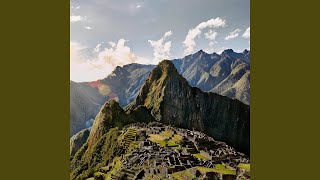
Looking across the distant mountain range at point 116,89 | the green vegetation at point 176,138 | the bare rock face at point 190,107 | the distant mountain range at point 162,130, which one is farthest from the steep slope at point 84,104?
the green vegetation at point 176,138

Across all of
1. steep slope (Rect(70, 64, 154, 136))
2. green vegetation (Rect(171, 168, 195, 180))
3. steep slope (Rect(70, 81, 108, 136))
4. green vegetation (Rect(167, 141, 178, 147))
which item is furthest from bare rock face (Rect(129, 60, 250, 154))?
green vegetation (Rect(171, 168, 195, 180))

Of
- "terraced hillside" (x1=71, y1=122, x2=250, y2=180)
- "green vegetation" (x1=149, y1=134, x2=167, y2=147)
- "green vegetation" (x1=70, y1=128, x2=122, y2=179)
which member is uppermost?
"green vegetation" (x1=149, y1=134, x2=167, y2=147)

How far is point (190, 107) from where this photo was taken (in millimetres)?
Result: 121250

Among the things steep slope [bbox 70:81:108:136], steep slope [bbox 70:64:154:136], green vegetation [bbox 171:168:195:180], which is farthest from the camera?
steep slope [bbox 70:81:108:136]

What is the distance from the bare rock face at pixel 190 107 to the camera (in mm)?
110312

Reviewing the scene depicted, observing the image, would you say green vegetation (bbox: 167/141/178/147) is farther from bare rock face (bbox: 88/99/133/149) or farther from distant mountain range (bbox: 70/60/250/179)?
bare rock face (bbox: 88/99/133/149)

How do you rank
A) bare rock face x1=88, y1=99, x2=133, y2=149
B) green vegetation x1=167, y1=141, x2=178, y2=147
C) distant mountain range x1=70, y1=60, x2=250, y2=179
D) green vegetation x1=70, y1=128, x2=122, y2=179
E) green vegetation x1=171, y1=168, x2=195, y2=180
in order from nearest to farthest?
green vegetation x1=171, y1=168, x2=195, y2=180 → distant mountain range x1=70, y1=60, x2=250, y2=179 → green vegetation x1=167, y1=141, x2=178, y2=147 → green vegetation x1=70, y1=128, x2=122, y2=179 → bare rock face x1=88, y1=99, x2=133, y2=149

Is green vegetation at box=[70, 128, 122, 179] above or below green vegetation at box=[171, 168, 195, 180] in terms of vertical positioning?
below

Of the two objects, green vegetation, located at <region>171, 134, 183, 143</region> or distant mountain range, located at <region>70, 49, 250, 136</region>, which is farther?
distant mountain range, located at <region>70, 49, 250, 136</region>

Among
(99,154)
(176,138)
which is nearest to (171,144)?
(176,138)

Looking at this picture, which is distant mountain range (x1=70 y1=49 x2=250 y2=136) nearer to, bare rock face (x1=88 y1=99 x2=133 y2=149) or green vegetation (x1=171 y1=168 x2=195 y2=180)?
bare rock face (x1=88 y1=99 x2=133 y2=149)

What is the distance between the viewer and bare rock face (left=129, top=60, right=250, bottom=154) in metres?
110

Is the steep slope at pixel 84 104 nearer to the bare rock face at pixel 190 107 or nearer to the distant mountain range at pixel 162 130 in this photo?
the distant mountain range at pixel 162 130

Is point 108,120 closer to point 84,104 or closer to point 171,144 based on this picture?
point 171,144
